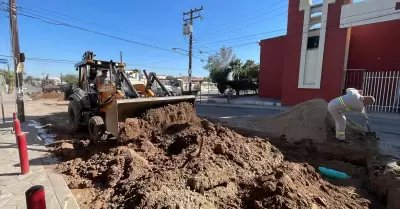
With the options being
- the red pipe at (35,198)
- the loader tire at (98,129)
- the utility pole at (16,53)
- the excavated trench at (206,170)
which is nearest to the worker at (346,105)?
the excavated trench at (206,170)

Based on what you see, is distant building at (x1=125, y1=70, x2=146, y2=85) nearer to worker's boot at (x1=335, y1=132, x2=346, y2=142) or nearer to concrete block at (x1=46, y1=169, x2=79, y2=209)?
concrete block at (x1=46, y1=169, x2=79, y2=209)

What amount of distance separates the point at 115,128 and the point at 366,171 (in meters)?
5.20

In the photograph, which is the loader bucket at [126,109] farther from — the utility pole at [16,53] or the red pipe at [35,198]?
the utility pole at [16,53]

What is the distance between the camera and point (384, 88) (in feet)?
40.7

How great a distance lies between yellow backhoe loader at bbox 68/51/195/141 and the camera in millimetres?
4773

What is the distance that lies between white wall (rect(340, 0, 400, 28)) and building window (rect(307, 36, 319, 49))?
1.57 meters

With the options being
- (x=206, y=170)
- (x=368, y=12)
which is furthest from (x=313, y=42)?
(x=206, y=170)

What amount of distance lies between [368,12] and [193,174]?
49.3 feet

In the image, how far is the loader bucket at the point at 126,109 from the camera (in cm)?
458

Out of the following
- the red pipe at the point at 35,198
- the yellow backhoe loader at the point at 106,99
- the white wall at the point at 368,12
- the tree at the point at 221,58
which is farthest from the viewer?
the tree at the point at 221,58

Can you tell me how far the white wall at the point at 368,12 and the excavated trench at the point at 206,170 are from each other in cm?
1043

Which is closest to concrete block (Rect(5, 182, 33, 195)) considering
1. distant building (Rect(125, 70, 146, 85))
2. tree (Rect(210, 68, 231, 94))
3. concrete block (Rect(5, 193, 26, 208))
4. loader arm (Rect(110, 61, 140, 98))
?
concrete block (Rect(5, 193, 26, 208))

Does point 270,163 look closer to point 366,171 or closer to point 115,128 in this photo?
point 366,171

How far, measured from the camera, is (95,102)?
6.28 metres
